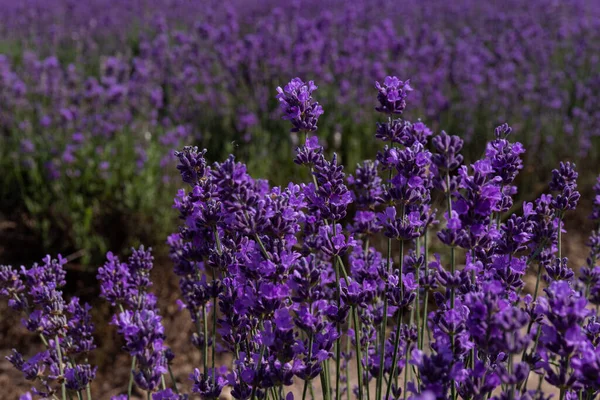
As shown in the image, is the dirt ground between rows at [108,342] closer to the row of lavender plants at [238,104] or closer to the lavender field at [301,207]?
the lavender field at [301,207]

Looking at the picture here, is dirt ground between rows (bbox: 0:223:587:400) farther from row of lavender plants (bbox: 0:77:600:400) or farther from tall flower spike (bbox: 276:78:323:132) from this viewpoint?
tall flower spike (bbox: 276:78:323:132)

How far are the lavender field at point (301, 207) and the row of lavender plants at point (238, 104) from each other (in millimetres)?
31

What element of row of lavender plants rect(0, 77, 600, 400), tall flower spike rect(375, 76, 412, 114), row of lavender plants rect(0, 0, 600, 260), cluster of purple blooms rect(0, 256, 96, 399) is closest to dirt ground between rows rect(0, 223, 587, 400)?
row of lavender plants rect(0, 0, 600, 260)

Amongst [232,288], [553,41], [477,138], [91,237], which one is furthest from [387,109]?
[553,41]

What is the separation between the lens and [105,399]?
11.3 ft

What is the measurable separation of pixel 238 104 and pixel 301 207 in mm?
→ 4425

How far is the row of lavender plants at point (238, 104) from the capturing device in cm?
456

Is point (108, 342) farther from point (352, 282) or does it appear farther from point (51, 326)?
point (352, 282)

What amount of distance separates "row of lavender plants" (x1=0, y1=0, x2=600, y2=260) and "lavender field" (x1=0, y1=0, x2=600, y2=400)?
3 centimetres

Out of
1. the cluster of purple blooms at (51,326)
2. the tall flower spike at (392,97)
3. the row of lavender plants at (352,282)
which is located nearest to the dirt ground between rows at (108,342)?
the cluster of purple blooms at (51,326)

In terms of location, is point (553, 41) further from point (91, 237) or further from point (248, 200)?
point (248, 200)

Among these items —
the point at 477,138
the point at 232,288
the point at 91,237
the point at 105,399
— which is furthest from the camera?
the point at 477,138

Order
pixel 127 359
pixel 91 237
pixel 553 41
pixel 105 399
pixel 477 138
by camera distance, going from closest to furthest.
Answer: pixel 105 399, pixel 127 359, pixel 91 237, pixel 477 138, pixel 553 41

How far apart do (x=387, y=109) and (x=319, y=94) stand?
4.27 meters
